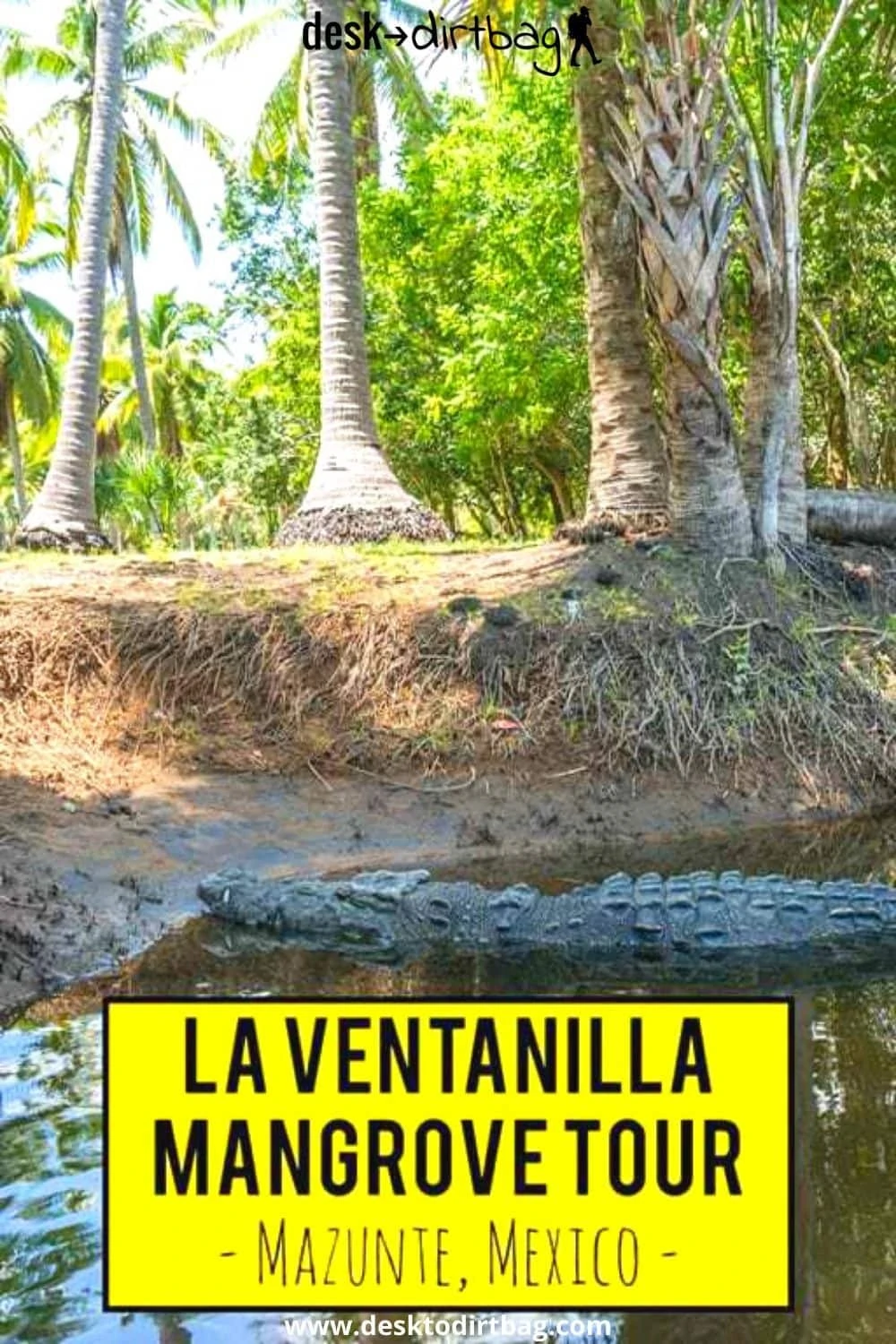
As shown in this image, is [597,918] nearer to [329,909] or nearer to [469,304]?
[329,909]

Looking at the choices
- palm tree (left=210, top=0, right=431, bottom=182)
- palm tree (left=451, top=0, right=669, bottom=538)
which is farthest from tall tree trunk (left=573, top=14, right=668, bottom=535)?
palm tree (left=210, top=0, right=431, bottom=182)

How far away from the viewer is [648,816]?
289 inches

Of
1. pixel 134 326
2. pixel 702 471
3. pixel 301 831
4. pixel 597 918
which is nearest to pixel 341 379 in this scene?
pixel 702 471

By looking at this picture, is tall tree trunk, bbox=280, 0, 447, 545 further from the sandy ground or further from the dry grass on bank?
the sandy ground

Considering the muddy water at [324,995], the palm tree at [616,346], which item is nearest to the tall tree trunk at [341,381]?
the palm tree at [616,346]

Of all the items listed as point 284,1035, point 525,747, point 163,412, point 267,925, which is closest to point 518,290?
point 525,747

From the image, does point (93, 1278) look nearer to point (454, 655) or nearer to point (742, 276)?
point (454, 655)

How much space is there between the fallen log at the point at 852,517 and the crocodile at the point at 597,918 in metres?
5.09

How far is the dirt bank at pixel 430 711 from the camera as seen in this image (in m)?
6.84

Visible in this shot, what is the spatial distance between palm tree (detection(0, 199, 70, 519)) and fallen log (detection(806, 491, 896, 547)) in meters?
24.6

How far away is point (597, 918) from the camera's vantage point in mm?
5059

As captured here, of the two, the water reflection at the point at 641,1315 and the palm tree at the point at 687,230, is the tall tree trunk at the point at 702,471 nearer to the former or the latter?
the palm tree at the point at 687,230

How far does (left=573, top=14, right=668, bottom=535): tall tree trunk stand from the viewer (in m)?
9.59

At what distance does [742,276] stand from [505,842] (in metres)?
6.53
